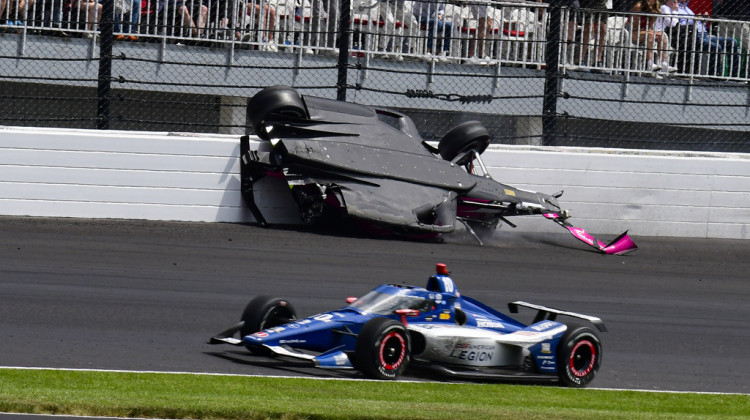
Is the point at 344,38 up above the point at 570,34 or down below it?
below

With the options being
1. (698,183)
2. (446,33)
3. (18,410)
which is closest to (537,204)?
(698,183)

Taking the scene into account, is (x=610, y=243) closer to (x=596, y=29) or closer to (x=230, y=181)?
(x=596, y=29)

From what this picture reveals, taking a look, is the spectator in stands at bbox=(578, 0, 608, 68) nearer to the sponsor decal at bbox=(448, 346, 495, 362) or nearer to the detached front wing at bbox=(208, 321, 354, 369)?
the sponsor decal at bbox=(448, 346, 495, 362)

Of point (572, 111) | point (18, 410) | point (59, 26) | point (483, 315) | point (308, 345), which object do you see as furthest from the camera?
point (572, 111)

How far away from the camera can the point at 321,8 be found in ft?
53.5

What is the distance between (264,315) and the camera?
8.86 m

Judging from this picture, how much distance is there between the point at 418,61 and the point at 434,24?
0.73 meters

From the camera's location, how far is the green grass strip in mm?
6957

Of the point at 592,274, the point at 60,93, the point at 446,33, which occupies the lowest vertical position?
the point at 592,274

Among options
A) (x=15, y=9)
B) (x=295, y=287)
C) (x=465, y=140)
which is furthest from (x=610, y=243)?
(x=15, y=9)

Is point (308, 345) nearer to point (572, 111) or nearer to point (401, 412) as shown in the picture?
point (401, 412)

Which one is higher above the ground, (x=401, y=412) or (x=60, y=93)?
(x=60, y=93)

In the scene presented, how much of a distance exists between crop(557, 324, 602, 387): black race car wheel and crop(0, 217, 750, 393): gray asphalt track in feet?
0.83

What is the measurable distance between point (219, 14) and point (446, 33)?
10.4 feet
